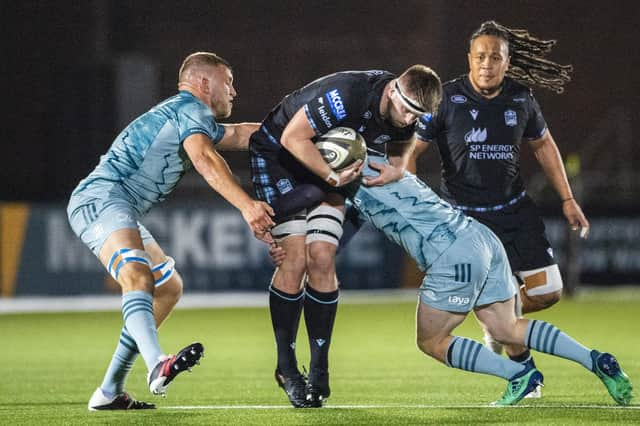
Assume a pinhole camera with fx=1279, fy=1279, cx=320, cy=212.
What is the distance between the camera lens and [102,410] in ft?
24.5

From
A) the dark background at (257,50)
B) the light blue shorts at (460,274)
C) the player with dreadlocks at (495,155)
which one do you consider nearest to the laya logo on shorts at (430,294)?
the light blue shorts at (460,274)

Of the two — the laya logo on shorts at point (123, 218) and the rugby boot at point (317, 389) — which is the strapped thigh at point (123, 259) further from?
the rugby boot at point (317, 389)

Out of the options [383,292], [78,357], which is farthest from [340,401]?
[383,292]

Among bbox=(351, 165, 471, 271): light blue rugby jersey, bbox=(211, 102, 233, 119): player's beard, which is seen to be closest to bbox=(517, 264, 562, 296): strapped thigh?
bbox=(351, 165, 471, 271): light blue rugby jersey

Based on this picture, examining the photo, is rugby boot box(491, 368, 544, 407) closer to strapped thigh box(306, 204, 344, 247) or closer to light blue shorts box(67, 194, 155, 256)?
strapped thigh box(306, 204, 344, 247)

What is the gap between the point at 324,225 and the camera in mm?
7570

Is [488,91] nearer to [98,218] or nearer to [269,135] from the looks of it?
[269,135]

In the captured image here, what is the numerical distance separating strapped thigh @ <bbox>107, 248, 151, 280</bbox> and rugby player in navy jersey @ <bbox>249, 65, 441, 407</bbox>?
2.90 feet

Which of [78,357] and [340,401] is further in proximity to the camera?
[78,357]

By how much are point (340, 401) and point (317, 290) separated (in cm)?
77

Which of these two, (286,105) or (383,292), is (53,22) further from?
(286,105)

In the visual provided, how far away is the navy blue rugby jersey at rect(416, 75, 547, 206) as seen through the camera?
8672mm

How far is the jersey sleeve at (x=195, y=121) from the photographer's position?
7363 millimetres

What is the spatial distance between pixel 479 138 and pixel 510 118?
26 cm
